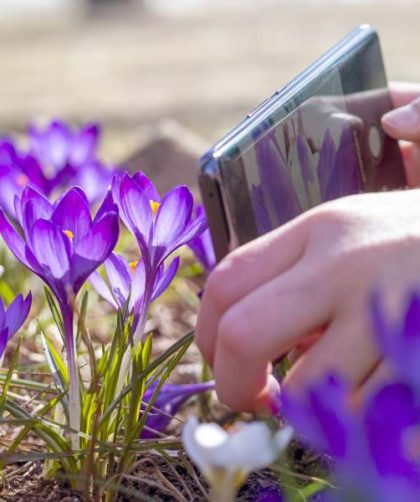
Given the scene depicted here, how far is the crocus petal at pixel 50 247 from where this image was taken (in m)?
0.82

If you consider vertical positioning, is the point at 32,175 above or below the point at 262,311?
below

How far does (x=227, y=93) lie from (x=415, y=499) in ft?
11.9

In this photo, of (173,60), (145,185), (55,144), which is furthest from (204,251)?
(173,60)

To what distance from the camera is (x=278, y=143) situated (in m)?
0.90

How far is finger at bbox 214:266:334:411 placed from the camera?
26.0 inches

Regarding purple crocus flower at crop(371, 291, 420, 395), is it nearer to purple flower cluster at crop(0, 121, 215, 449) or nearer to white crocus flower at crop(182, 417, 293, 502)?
white crocus flower at crop(182, 417, 293, 502)

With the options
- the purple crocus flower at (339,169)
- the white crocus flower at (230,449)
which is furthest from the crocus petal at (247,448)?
the purple crocus flower at (339,169)

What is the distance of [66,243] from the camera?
2.73ft

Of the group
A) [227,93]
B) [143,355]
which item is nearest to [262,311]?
[143,355]

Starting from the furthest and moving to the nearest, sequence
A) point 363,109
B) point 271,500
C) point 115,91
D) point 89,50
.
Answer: point 89,50, point 115,91, point 363,109, point 271,500

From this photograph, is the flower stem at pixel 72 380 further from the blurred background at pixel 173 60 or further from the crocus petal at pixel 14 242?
the blurred background at pixel 173 60

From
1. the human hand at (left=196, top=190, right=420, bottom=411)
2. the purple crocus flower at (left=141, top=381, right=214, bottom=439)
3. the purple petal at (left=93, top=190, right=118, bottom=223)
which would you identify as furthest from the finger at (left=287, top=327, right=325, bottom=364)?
the purple crocus flower at (left=141, top=381, right=214, bottom=439)

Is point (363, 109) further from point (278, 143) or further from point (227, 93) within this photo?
point (227, 93)

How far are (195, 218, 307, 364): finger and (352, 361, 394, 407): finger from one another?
0.28 feet
